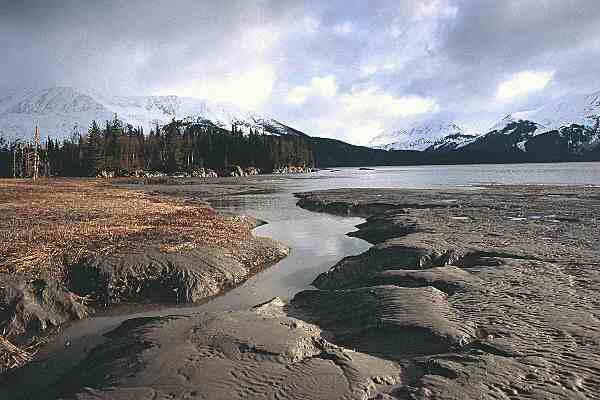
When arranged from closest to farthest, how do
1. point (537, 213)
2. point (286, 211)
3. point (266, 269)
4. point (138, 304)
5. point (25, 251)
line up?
point (138, 304) → point (25, 251) → point (266, 269) → point (537, 213) → point (286, 211)

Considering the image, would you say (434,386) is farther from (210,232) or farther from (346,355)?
(210,232)

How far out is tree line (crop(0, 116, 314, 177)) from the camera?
131m

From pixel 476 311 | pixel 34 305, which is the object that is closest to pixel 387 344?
pixel 476 311

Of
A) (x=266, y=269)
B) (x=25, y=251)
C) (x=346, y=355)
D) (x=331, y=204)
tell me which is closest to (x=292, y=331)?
(x=346, y=355)

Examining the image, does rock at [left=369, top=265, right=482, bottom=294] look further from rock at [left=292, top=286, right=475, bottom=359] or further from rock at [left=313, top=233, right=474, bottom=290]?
rock at [left=313, top=233, right=474, bottom=290]

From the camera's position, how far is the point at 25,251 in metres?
15.2

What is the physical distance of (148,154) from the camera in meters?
154

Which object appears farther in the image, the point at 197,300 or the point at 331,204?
the point at 331,204

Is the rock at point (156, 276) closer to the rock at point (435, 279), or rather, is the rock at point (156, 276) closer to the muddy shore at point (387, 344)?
the muddy shore at point (387, 344)

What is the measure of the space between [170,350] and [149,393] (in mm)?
1649

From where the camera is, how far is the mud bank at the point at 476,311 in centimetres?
735

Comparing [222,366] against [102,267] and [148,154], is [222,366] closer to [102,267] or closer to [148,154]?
[102,267]

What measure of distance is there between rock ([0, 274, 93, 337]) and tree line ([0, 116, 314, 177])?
406ft

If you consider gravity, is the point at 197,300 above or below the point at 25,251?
below
